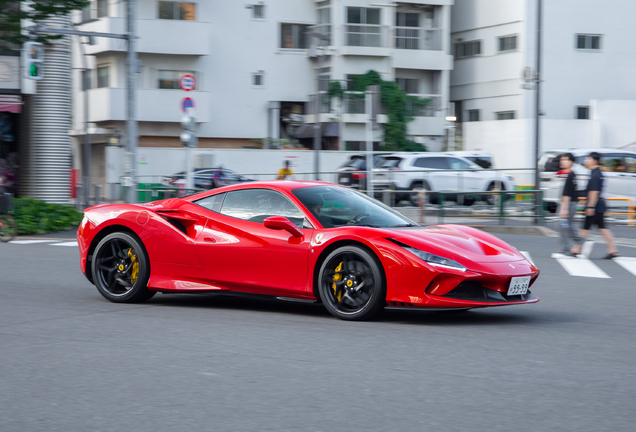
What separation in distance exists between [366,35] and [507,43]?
706cm

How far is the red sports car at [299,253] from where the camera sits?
693 centimetres

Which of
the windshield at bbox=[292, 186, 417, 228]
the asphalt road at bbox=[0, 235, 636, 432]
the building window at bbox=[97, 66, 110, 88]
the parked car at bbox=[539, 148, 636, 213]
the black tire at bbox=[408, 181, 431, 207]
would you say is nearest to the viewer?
the asphalt road at bbox=[0, 235, 636, 432]

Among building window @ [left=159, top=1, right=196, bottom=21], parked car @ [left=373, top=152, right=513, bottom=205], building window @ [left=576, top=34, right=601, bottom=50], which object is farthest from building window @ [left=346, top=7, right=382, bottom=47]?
parked car @ [left=373, top=152, right=513, bottom=205]

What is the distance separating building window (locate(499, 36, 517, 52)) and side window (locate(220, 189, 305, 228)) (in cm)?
Result: 3660

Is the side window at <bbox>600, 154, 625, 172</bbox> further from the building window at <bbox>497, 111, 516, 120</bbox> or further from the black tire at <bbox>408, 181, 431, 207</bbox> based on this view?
the building window at <bbox>497, 111, 516, 120</bbox>

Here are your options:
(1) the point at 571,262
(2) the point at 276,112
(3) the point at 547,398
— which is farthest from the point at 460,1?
(3) the point at 547,398

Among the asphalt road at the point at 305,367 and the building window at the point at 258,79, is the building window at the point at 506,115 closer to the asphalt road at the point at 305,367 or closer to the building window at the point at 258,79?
the building window at the point at 258,79

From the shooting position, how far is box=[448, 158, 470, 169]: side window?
93.2 feet

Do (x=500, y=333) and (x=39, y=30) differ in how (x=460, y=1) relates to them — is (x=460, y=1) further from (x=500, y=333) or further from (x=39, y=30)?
(x=500, y=333)

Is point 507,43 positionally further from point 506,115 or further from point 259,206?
point 259,206

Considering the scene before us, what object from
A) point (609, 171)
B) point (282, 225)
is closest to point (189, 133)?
point (282, 225)

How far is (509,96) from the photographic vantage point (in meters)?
42.4

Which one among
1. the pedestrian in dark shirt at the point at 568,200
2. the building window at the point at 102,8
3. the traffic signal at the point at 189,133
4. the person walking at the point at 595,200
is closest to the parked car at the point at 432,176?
the traffic signal at the point at 189,133

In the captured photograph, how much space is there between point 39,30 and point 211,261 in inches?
553
